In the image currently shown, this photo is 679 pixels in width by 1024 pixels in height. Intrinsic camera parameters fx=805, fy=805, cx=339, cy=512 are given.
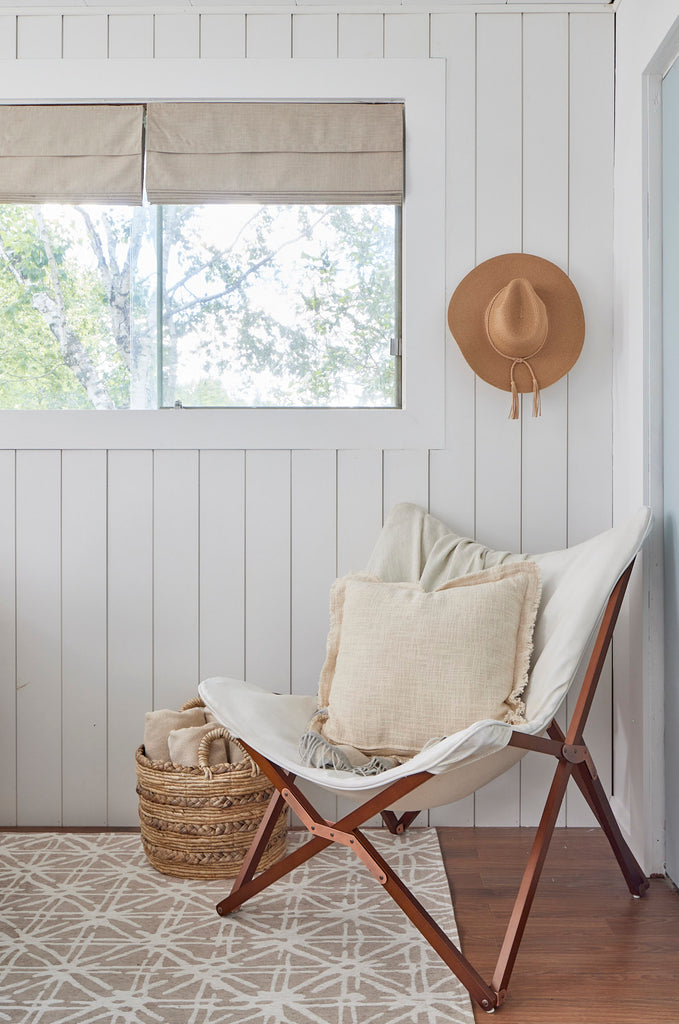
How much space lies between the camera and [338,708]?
190 cm

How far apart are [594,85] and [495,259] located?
0.59 metres

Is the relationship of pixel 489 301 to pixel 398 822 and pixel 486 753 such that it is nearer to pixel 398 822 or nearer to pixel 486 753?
pixel 486 753

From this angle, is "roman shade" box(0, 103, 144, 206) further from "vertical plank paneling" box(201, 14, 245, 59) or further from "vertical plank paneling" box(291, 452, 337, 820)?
"vertical plank paneling" box(291, 452, 337, 820)

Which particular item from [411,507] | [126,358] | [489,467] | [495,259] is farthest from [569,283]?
[126,358]

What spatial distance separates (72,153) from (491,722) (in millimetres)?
2008

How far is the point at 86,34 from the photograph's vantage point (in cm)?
235

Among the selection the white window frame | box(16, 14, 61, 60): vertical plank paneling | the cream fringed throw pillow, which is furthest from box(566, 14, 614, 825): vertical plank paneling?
box(16, 14, 61, 60): vertical plank paneling

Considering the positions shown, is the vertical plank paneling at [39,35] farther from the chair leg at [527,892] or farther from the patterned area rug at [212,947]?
the chair leg at [527,892]

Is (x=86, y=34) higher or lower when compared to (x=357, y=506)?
higher

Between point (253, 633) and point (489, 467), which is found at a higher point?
point (489, 467)

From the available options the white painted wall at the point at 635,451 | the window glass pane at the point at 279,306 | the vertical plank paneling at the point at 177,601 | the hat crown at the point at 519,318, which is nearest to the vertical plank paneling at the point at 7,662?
the vertical plank paneling at the point at 177,601

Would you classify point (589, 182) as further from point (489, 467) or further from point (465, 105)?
point (489, 467)

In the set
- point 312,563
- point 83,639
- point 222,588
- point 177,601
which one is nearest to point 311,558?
point 312,563

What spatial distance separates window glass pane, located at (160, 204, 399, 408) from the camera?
240 centimetres
